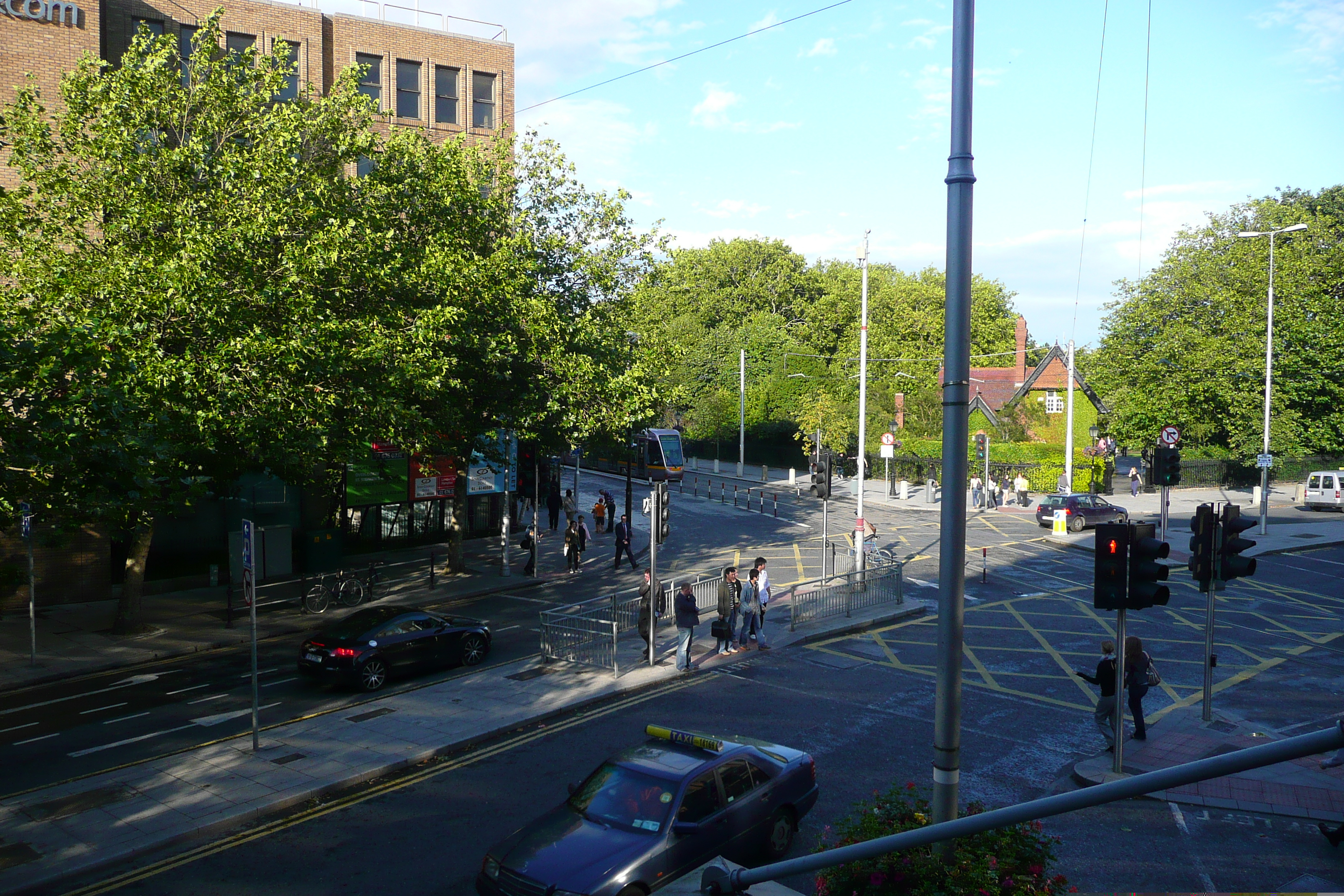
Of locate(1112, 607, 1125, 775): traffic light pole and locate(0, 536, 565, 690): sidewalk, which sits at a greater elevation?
locate(1112, 607, 1125, 775): traffic light pole

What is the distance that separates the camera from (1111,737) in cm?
1316

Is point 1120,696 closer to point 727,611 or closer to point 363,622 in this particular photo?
point 727,611

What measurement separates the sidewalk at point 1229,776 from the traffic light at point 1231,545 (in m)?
2.37

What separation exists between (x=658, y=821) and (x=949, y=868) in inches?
116

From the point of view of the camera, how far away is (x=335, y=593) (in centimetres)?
2236

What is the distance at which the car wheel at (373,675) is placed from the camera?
1553 centimetres

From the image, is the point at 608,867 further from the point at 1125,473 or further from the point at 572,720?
the point at 1125,473

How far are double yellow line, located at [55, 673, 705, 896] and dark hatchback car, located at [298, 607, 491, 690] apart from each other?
3473 millimetres

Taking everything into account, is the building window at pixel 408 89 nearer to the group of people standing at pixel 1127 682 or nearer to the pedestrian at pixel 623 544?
the pedestrian at pixel 623 544

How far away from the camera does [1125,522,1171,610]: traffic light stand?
10.7m

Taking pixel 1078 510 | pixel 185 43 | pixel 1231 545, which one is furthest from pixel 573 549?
pixel 1078 510

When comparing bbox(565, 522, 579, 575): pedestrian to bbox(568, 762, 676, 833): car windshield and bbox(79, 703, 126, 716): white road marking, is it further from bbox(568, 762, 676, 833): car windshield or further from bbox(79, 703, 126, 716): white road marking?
bbox(568, 762, 676, 833): car windshield

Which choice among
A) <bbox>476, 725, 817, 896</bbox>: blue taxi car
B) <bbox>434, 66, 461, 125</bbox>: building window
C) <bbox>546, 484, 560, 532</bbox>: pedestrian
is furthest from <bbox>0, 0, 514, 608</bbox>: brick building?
<bbox>546, 484, 560, 532</bbox>: pedestrian

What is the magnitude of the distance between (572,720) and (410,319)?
11121 millimetres
